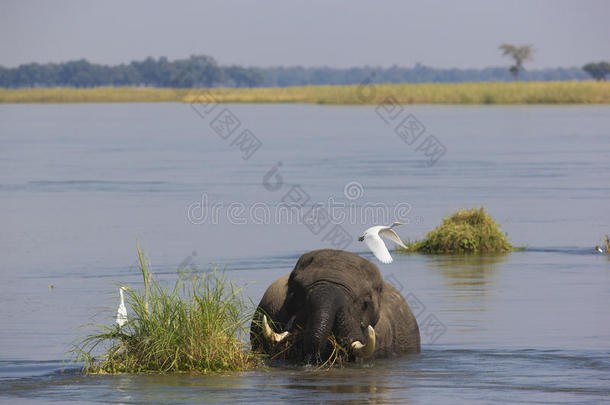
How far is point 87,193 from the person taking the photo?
1539 inches

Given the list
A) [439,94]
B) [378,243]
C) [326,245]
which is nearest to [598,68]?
[439,94]

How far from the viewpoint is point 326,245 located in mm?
25922

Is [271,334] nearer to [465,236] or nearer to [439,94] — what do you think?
[465,236]

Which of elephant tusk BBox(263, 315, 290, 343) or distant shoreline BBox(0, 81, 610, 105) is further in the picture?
distant shoreline BBox(0, 81, 610, 105)

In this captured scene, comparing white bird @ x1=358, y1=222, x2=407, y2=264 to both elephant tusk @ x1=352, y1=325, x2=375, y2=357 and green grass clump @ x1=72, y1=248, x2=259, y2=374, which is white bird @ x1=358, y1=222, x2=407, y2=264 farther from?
green grass clump @ x1=72, y1=248, x2=259, y2=374

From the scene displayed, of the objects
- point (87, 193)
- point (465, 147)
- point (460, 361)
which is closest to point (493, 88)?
point (465, 147)

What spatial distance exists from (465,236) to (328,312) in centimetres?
1217

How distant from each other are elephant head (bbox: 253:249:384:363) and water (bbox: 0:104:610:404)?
0.36 m

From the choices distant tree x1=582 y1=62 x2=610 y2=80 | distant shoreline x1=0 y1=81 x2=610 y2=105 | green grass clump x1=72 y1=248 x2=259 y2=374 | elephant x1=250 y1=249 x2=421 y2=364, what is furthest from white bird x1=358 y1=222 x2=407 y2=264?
distant tree x1=582 y1=62 x2=610 y2=80

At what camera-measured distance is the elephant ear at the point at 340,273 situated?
13.0m

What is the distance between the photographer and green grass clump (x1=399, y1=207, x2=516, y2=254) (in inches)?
960

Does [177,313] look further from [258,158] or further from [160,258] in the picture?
[258,158]

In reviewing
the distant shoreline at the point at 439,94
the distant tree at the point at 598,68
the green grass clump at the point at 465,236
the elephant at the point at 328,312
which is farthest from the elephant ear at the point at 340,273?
the distant tree at the point at 598,68

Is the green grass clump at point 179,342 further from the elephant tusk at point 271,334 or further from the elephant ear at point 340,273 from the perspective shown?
the elephant ear at point 340,273
